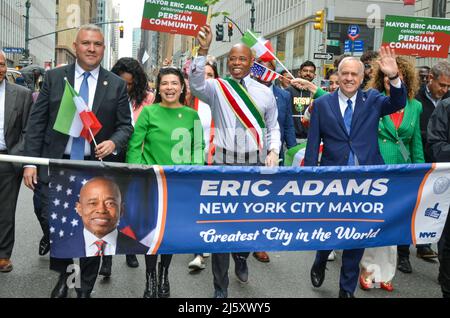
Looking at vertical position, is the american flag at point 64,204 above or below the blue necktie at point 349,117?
below

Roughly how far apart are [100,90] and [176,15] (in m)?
4.94

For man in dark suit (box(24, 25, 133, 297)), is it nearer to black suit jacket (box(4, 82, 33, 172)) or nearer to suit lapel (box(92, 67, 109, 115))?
suit lapel (box(92, 67, 109, 115))

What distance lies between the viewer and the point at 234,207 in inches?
167

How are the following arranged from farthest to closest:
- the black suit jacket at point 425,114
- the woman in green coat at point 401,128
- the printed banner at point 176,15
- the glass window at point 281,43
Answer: the glass window at point 281,43
the printed banner at point 176,15
the black suit jacket at point 425,114
the woman in green coat at point 401,128

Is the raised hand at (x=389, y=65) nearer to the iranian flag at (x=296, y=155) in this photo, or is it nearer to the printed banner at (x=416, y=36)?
the iranian flag at (x=296, y=155)

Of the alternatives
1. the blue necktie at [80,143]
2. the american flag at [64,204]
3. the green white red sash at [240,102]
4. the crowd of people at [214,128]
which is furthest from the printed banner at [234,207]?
the green white red sash at [240,102]

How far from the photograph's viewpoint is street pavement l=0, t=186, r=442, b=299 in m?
5.22

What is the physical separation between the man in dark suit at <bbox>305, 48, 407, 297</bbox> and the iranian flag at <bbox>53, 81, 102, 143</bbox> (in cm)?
189

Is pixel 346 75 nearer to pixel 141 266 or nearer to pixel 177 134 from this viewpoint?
pixel 177 134

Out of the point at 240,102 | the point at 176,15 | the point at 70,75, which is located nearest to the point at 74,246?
the point at 70,75

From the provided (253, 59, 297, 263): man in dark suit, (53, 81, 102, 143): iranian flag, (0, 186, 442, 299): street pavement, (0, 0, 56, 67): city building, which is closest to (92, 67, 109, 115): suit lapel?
(53, 81, 102, 143): iranian flag

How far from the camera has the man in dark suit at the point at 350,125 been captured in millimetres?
4855
